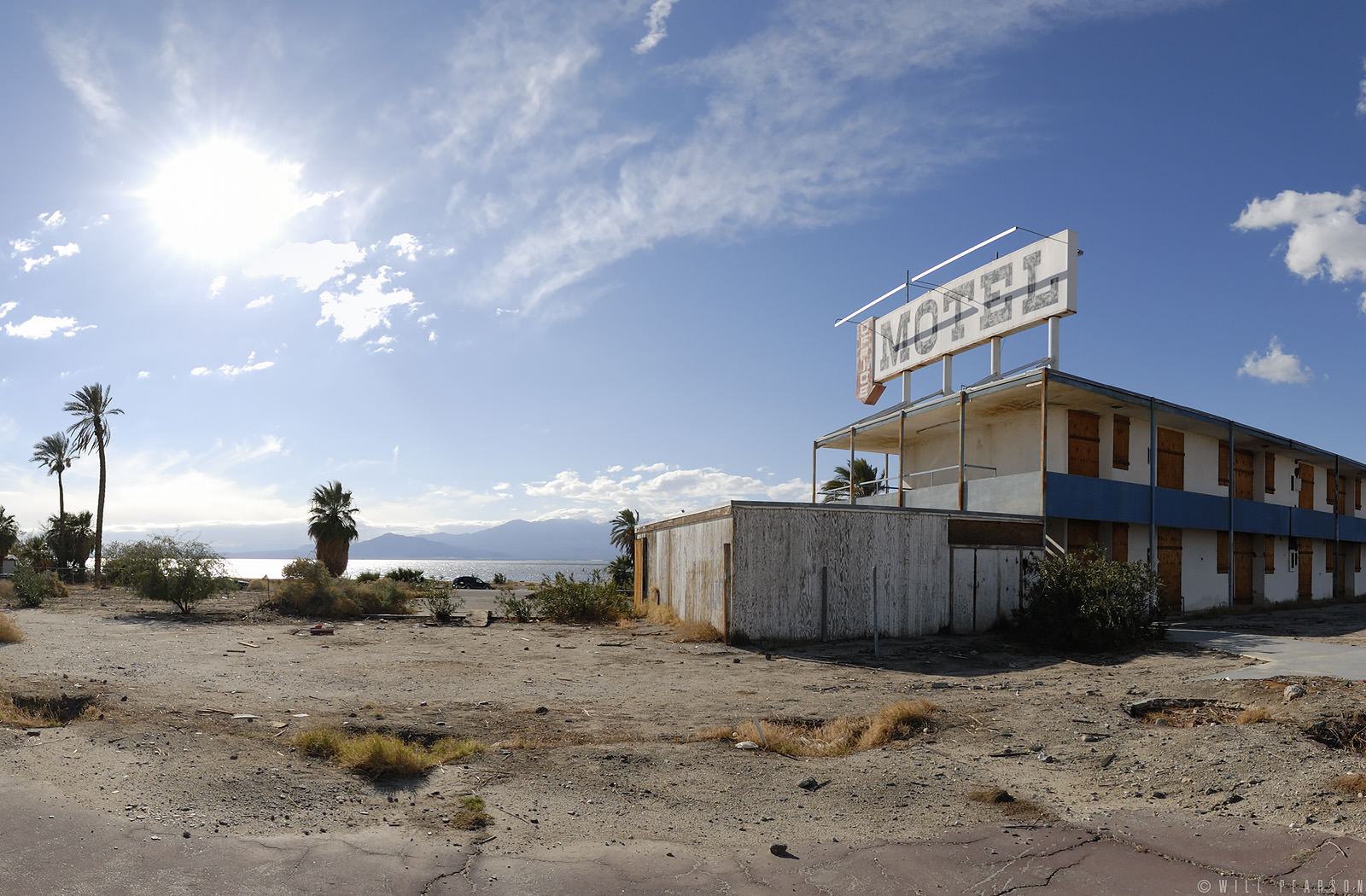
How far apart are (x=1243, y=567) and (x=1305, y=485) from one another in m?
6.69

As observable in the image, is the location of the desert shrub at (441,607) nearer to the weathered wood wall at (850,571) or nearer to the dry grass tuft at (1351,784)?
the weathered wood wall at (850,571)

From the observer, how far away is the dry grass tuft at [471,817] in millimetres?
5816

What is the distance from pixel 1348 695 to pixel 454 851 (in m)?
9.27

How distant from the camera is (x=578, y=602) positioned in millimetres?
24922

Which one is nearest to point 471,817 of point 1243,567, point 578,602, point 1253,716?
point 1253,716

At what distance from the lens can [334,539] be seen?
46.8m

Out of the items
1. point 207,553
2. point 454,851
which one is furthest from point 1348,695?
point 207,553

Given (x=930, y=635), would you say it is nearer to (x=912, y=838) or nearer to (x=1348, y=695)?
(x=1348, y=695)

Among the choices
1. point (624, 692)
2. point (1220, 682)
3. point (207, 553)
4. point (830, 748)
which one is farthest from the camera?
point (207, 553)

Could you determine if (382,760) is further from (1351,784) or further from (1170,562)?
(1170,562)

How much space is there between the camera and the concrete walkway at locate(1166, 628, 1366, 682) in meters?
10.9

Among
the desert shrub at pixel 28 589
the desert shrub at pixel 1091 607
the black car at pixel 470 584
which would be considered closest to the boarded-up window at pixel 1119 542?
the desert shrub at pixel 1091 607

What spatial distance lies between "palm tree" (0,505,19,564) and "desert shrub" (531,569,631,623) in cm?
4896

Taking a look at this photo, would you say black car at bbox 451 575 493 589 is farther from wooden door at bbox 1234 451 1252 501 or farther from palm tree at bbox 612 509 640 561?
wooden door at bbox 1234 451 1252 501
